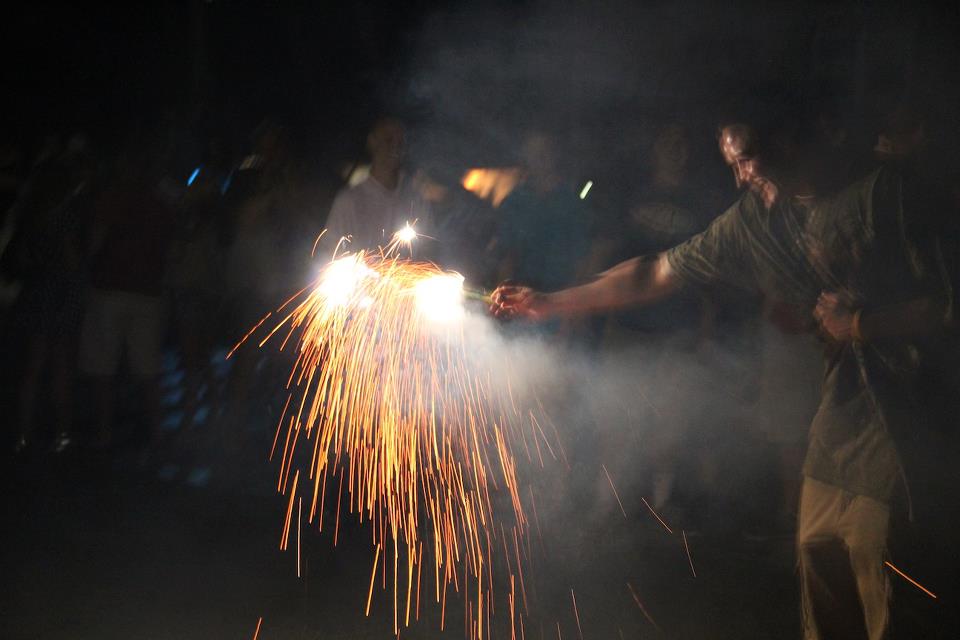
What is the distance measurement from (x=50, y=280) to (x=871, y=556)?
186 inches

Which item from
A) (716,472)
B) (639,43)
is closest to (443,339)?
(716,472)

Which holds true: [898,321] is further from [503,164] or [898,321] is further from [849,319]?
[503,164]

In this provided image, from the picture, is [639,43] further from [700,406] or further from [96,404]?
[96,404]

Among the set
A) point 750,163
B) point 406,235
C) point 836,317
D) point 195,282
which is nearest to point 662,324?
point 750,163

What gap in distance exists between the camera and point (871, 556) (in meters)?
2.40

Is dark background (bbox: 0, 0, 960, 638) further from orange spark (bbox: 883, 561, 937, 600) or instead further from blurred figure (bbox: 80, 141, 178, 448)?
blurred figure (bbox: 80, 141, 178, 448)

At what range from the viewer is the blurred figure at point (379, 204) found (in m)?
3.80

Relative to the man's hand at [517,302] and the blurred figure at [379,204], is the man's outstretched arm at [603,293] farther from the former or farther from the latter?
the blurred figure at [379,204]

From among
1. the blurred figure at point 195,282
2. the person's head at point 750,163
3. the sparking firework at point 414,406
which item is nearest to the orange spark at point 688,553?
the sparking firework at point 414,406

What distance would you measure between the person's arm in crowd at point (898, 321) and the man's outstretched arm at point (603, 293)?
2.50 ft

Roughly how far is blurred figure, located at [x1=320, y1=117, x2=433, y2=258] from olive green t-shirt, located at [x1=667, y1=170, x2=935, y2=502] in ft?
5.58

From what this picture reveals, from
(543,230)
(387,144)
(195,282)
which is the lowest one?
(543,230)

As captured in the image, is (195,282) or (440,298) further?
(195,282)

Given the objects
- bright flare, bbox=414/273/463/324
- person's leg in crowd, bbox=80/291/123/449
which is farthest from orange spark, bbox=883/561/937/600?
person's leg in crowd, bbox=80/291/123/449
